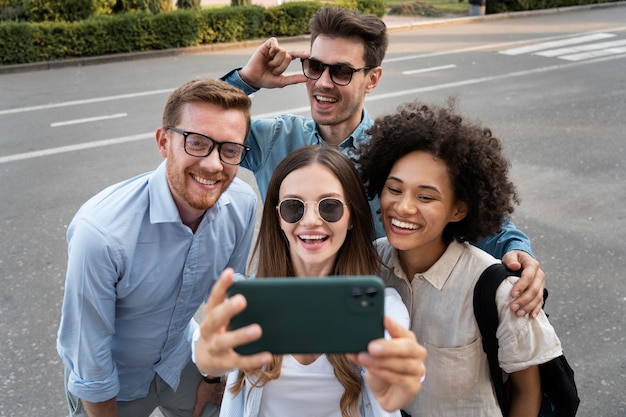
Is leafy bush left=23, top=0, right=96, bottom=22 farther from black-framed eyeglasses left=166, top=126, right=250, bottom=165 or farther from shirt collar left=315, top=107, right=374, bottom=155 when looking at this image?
black-framed eyeglasses left=166, top=126, right=250, bottom=165

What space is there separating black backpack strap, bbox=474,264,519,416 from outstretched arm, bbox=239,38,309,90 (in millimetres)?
1409

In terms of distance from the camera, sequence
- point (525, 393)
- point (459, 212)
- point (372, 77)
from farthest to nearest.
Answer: point (372, 77), point (459, 212), point (525, 393)

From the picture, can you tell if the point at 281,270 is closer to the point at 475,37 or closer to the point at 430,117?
the point at 430,117

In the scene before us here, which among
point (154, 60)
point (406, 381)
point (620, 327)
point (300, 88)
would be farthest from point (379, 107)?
point (406, 381)

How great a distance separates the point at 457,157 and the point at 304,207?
1.89 feet

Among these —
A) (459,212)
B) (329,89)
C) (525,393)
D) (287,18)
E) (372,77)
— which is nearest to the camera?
(525,393)

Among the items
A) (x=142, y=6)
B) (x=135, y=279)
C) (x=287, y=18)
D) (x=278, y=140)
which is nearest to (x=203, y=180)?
(x=135, y=279)

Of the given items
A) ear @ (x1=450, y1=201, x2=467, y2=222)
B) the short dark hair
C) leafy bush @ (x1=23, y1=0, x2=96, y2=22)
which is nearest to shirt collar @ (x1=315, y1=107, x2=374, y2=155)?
the short dark hair

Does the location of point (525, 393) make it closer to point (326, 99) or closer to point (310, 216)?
point (310, 216)

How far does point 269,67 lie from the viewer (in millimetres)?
3168

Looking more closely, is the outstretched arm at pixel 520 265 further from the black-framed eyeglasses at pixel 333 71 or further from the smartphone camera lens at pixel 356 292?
the black-framed eyeglasses at pixel 333 71

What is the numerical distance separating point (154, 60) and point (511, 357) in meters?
12.4

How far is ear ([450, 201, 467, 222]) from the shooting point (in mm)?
2273

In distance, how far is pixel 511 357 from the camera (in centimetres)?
205
